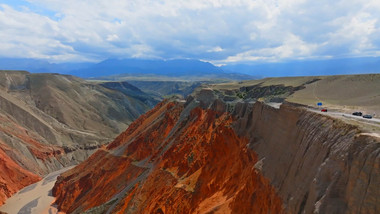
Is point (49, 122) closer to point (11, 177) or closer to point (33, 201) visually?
point (11, 177)

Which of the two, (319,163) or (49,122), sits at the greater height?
(319,163)

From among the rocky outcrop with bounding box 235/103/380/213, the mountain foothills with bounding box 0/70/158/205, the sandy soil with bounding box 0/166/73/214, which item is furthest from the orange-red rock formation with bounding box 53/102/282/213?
the mountain foothills with bounding box 0/70/158/205

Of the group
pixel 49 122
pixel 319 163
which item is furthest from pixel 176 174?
pixel 49 122

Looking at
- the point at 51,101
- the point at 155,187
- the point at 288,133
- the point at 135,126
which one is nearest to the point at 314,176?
the point at 288,133

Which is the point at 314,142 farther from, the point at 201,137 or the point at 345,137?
the point at 201,137

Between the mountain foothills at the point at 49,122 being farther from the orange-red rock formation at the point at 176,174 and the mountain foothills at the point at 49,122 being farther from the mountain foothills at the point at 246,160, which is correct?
the orange-red rock formation at the point at 176,174

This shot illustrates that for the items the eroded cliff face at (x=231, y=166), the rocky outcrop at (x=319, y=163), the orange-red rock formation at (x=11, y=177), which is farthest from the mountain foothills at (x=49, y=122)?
the rocky outcrop at (x=319, y=163)

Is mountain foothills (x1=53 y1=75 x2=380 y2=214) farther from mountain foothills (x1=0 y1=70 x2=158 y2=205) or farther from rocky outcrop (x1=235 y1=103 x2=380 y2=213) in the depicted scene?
mountain foothills (x1=0 y1=70 x2=158 y2=205)
